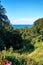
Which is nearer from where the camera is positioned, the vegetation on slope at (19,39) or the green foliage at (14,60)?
the green foliage at (14,60)

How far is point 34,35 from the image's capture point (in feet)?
106

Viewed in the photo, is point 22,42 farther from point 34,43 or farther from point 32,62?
point 32,62

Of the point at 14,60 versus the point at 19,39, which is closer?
the point at 14,60

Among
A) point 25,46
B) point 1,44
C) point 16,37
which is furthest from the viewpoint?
point 16,37

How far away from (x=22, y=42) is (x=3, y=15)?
20.1 feet

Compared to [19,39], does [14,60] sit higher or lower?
→ higher

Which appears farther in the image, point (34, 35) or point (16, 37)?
point (34, 35)

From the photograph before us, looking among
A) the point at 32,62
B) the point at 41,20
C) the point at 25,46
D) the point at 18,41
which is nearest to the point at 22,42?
the point at 18,41

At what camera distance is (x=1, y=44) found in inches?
986

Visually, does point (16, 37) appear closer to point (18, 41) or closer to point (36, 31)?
point (18, 41)

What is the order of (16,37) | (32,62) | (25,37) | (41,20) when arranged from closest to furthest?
(32,62), (16,37), (25,37), (41,20)

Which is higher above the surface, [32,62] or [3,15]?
[3,15]

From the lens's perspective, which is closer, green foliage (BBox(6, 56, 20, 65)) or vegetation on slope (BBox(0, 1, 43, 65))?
green foliage (BBox(6, 56, 20, 65))

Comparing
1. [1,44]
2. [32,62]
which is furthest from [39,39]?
[32,62]
